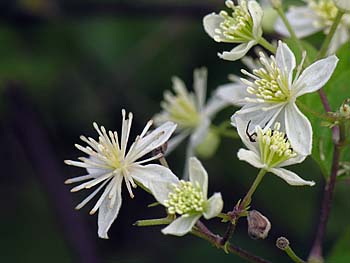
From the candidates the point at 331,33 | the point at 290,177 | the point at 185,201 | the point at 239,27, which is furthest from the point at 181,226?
the point at 331,33

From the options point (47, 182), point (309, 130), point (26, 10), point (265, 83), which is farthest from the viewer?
point (26, 10)

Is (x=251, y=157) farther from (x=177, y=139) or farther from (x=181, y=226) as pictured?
(x=177, y=139)

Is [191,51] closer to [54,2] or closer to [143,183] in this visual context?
[54,2]

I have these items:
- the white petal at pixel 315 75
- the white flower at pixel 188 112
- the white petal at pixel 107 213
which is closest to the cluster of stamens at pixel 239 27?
the white petal at pixel 315 75

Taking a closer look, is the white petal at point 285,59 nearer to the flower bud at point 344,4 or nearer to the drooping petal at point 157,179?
the flower bud at point 344,4

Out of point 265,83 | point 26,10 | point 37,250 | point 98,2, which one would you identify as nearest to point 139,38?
point 98,2

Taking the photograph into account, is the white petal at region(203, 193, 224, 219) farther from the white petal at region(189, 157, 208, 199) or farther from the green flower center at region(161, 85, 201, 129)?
the green flower center at region(161, 85, 201, 129)
